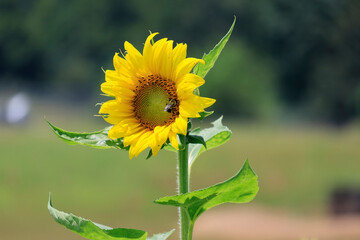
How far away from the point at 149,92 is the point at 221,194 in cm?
43

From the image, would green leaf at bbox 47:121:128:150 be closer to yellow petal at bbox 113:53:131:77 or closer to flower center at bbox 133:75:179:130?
flower center at bbox 133:75:179:130

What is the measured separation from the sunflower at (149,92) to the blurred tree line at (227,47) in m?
28.2

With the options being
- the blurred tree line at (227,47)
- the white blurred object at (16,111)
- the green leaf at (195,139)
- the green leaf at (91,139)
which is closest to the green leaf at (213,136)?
the green leaf at (195,139)

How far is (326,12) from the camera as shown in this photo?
1331 inches

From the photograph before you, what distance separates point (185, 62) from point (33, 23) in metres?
43.0

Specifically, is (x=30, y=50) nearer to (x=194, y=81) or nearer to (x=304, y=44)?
(x=304, y=44)

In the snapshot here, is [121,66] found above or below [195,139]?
above

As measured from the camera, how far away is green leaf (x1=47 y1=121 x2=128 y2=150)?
1912mm

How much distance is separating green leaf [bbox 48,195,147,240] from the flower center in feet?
1.20

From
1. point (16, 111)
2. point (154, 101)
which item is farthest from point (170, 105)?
point (16, 111)

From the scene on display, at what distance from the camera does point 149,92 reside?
1931mm

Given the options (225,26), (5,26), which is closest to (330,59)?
(225,26)

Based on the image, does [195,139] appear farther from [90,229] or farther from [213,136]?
[90,229]

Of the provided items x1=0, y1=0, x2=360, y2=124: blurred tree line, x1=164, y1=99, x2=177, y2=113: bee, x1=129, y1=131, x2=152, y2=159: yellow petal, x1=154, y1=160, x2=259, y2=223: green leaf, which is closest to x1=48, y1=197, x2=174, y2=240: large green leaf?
x1=154, y1=160, x2=259, y2=223: green leaf
